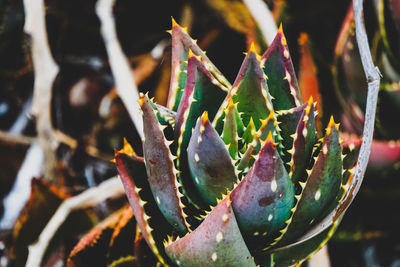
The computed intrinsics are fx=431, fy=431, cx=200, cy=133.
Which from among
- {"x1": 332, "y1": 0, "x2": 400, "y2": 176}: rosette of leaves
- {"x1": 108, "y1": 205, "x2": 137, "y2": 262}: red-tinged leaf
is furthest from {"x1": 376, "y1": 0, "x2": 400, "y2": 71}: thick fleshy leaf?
{"x1": 108, "y1": 205, "x2": 137, "y2": 262}: red-tinged leaf

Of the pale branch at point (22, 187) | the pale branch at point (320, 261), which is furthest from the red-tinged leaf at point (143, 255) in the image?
the pale branch at point (22, 187)

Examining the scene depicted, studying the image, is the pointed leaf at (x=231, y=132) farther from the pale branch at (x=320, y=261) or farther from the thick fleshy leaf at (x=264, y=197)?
the pale branch at (x=320, y=261)

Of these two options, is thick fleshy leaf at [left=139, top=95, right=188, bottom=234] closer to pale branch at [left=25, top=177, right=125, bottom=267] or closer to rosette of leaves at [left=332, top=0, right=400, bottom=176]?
pale branch at [left=25, top=177, right=125, bottom=267]

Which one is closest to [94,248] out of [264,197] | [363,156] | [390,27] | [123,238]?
[123,238]

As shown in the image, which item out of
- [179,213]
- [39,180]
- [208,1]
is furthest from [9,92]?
[179,213]

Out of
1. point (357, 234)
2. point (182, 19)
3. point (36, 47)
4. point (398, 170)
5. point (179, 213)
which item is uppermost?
point (36, 47)

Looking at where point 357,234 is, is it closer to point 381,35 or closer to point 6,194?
point 381,35
